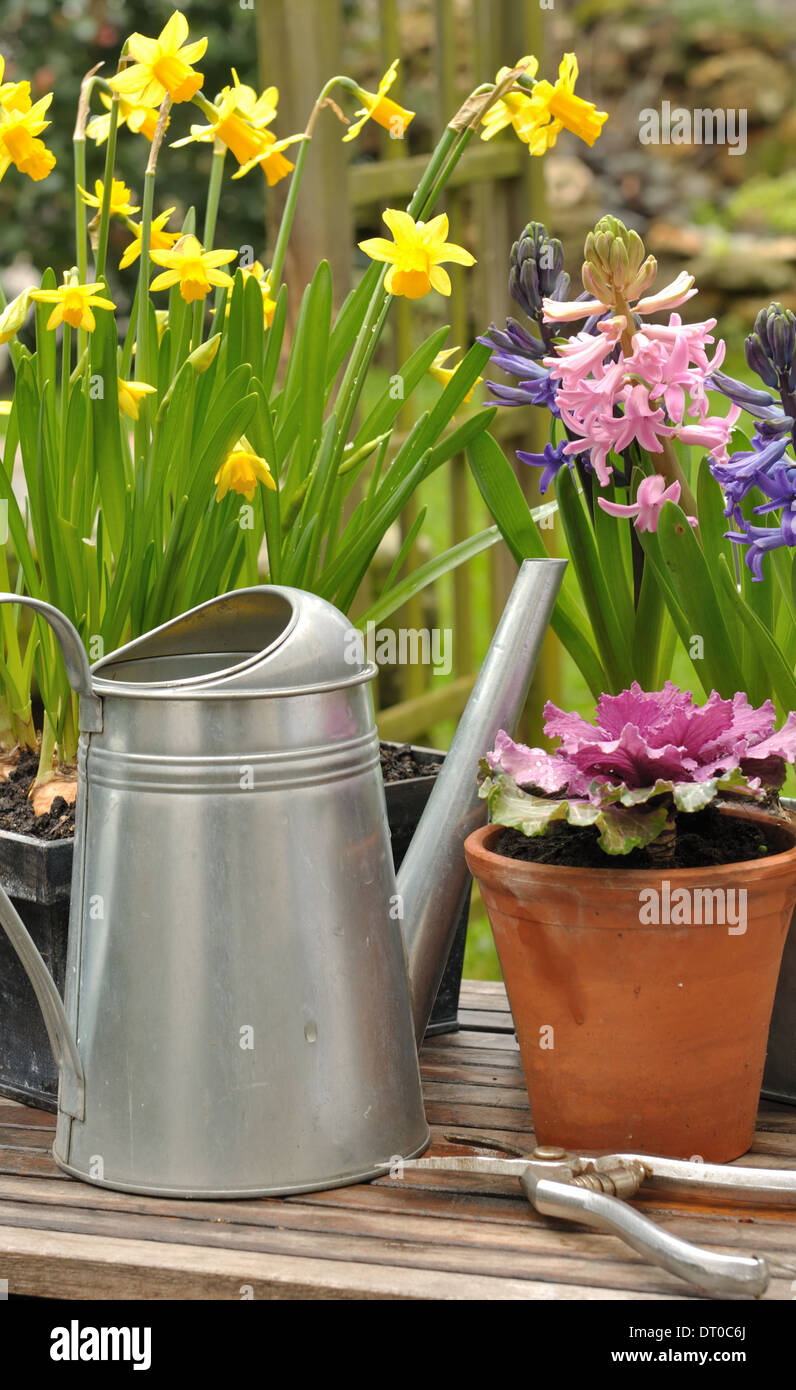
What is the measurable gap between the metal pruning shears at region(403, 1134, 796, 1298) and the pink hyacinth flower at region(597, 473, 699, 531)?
32cm

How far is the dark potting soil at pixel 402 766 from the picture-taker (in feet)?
3.16

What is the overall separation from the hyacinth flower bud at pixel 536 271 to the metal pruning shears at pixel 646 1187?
46 cm

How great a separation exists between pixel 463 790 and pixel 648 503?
0.59 ft

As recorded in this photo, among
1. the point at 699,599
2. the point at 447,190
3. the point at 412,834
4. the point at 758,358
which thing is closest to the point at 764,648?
the point at 699,599

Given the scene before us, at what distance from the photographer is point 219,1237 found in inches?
26.5

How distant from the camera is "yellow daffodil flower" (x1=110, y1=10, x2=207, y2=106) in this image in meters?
0.84

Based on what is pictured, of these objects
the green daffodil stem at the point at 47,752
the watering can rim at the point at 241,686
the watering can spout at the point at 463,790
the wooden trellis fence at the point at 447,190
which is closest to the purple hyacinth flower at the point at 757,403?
the watering can spout at the point at 463,790

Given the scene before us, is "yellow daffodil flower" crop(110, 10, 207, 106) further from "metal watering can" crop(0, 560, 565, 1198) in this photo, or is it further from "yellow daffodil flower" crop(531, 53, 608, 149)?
"metal watering can" crop(0, 560, 565, 1198)

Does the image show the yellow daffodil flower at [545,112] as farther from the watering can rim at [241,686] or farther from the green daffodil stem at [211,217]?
the watering can rim at [241,686]

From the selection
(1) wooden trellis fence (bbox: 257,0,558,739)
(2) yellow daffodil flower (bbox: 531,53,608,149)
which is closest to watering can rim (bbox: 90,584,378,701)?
(2) yellow daffodil flower (bbox: 531,53,608,149)

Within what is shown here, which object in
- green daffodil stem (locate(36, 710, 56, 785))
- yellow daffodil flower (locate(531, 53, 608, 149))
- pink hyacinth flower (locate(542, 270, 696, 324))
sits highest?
yellow daffodil flower (locate(531, 53, 608, 149))

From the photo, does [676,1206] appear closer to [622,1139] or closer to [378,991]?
[622,1139]

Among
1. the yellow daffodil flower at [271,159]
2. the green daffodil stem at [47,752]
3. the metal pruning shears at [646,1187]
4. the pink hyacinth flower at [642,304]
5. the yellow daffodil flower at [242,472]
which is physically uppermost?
the yellow daffodil flower at [271,159]

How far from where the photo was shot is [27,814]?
0.89m
